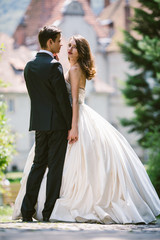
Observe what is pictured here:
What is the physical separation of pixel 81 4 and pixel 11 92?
8.21 meters

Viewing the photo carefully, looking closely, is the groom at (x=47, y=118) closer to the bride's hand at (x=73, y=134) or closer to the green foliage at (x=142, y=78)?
the bride's hand at (x=73, y=134)

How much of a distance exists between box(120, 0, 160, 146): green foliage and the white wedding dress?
406 inches

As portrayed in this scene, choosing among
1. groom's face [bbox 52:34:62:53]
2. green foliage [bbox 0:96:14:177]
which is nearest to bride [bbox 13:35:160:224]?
groom's face [bbox 52:34:62:53]

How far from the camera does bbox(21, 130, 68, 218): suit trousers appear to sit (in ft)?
17.9

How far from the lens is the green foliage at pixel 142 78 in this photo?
16344 millimetres

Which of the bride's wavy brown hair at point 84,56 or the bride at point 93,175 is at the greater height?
the bride's wavy brown hair at point 84,56

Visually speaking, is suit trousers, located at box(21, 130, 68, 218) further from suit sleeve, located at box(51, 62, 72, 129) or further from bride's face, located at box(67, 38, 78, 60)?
bride's face, located at box(67, 38, 78, 60)

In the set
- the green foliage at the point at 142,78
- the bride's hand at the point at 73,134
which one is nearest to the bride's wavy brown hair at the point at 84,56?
the bride's hand at the point at 73,134

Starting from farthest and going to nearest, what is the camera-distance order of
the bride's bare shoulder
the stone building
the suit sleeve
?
1. the stone building
2. the bride's bare shoulder
3. the suit sleeve

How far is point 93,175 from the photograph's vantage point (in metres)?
5.48

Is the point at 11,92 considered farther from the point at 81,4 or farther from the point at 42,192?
the point at 42,192

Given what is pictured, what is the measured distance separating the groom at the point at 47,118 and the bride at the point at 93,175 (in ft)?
0.28

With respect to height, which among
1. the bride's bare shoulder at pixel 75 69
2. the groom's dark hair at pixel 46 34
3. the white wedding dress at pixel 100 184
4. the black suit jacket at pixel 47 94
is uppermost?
the groom's dark hair at pixel 46 34

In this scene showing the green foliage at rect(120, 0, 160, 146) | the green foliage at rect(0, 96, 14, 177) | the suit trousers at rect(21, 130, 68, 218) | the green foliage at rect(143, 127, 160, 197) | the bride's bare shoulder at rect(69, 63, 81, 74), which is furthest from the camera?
the green foliage at rect(120, 0, 160, 146)
